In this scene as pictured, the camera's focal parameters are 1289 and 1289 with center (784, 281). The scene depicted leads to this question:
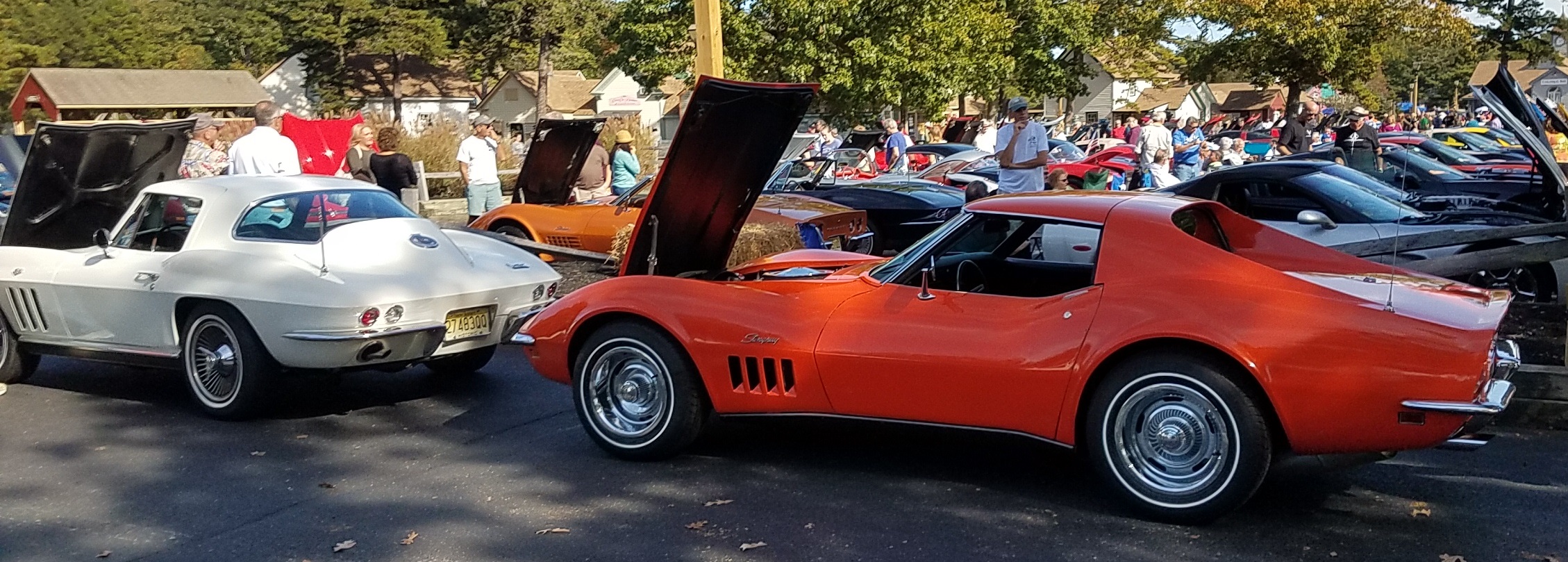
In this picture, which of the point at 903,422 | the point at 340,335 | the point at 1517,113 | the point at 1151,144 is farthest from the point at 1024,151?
the point at 340,335

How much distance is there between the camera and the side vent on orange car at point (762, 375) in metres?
5.36

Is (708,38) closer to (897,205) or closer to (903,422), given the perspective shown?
(897,205)

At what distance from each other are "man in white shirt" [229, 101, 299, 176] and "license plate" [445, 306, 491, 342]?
12.2ft

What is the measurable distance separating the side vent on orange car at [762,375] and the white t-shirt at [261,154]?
610 cm

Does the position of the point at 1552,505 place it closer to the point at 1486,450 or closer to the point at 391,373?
the point at 1486,450

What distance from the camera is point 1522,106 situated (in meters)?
7.71

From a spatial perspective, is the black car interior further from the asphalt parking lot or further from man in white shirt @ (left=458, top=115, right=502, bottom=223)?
man in white shirt @ (left=458, top=115, right=502, bottom=223)

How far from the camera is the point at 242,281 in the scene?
6.72 metres

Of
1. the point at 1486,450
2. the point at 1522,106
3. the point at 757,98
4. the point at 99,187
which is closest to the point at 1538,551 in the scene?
the point at 1486,450

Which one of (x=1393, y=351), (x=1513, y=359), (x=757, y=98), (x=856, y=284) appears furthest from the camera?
(x=757, y=98)

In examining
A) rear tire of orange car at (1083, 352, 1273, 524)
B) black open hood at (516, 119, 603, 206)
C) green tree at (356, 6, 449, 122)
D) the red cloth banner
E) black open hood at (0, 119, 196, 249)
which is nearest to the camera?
rear tire of orange car at (1083, 352, 1273, 524)

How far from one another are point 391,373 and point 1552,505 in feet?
21.1

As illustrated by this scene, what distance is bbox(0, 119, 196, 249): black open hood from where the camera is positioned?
26.0 feet

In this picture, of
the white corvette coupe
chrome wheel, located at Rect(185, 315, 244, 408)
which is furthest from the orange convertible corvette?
chrome wheel, located at Rect(185, 315, 244, 408)
